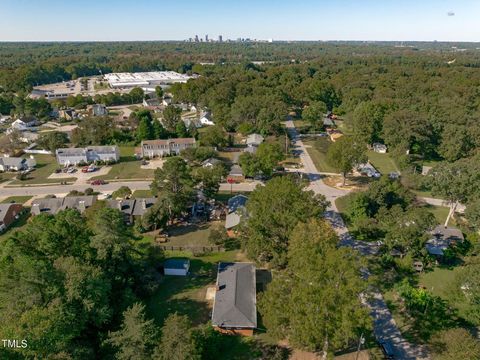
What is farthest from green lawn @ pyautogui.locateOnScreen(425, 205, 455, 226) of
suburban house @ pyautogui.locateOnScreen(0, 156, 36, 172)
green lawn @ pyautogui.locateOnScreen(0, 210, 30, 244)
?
suburban house @ pyautogui.locateOnScreen(0, 156, 36, 172)

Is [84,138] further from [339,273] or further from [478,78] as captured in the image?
[478,78]

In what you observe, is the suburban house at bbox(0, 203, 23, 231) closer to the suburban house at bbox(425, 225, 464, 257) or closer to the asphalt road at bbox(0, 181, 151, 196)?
the asphalt road at bbox(0, 181, 151, 196)

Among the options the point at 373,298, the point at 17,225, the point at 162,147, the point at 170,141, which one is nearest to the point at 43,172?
the point at 17,225

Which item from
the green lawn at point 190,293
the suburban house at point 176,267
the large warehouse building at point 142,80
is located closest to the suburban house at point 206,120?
the large warehouse building at point 142,80

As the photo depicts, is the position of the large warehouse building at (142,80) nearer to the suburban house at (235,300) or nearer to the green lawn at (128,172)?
the green lawn at (128,172)

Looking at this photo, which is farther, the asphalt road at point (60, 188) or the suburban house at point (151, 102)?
the suburban house at point (151, 102)
